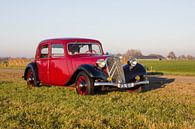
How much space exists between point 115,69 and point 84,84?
1.04 m

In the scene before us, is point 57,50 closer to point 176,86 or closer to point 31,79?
point 31,79

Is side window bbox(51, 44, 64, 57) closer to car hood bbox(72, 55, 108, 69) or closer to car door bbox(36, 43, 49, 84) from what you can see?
car door bbox(36, 43, 49, 84)

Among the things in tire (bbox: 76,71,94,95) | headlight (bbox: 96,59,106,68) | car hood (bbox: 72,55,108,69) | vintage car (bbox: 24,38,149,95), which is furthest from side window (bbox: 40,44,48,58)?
headlight (bbox: 96,59,106,68)

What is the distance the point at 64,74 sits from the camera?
9586 millimetres

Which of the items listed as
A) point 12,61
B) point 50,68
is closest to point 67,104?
point 50,68

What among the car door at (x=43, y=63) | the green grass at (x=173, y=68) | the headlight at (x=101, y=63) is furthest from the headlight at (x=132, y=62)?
the green grass at (x=173, y=68)

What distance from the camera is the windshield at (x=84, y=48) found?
9930 mm

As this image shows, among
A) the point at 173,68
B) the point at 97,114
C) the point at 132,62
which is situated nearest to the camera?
the point at 97,114

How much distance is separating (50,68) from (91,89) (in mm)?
2432

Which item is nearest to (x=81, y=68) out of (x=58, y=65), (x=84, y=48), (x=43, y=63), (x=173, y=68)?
(x=58, y=65)

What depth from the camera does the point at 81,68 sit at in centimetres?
877

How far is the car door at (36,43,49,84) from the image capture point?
34.7 ft

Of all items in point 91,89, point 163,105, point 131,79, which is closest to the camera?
point 163,105

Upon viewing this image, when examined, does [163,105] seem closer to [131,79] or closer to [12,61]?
[131,79]
